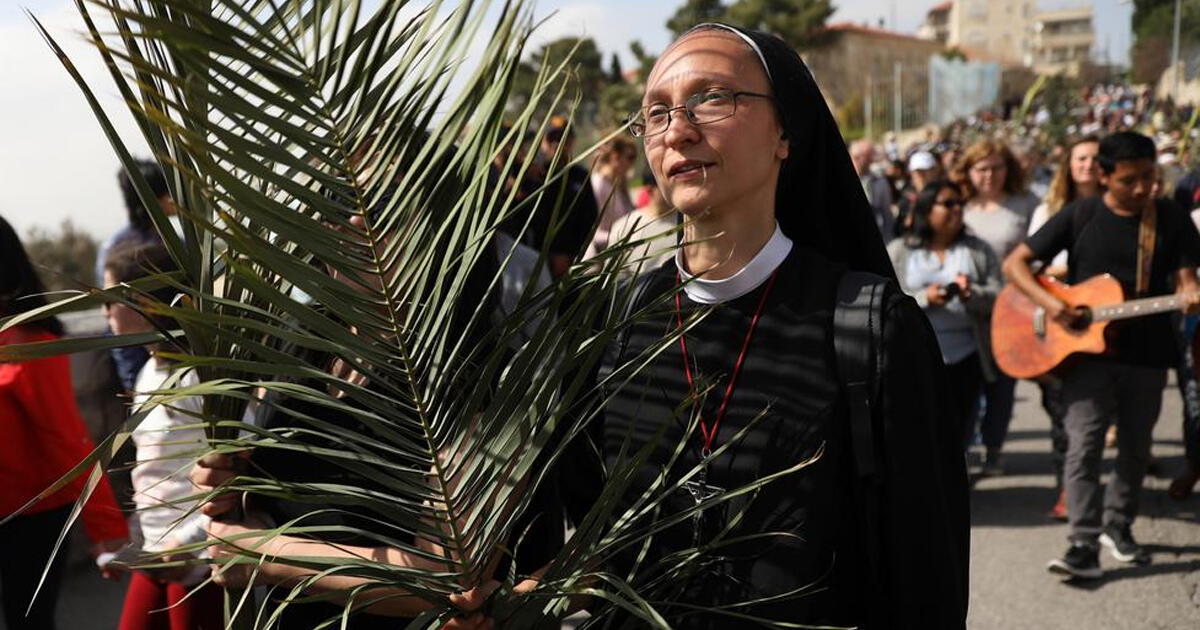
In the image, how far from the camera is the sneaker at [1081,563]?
483cm

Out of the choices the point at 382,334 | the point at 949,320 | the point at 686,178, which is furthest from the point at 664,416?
the point at 949,320

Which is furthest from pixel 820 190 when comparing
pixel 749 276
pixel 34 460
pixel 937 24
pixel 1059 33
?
pixel 937 24

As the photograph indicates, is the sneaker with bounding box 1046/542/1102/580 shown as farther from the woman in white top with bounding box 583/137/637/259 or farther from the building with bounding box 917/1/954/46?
the building with bounding box 917/1/954/46

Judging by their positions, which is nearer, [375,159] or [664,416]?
[375,159]

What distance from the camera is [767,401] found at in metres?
1.72

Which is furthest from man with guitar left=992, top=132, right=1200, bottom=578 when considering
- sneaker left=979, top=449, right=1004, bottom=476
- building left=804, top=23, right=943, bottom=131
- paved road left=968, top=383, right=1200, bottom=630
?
building left=804, top=23, right=943, bottom=131

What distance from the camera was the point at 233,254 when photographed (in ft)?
4.74

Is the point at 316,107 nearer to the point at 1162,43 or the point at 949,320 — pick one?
the point at 949,320

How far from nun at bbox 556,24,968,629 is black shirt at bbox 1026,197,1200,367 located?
11.7ft

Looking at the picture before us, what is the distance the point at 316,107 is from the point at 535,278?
354 millimetres

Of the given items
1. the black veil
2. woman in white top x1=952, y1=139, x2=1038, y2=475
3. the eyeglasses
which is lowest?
woman in white top x1=952, y1=139, x2=1038, y2=475

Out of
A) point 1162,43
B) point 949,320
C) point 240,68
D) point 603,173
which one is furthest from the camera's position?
point 1162,43

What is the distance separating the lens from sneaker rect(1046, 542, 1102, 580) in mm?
4828

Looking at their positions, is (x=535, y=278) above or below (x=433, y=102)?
below
